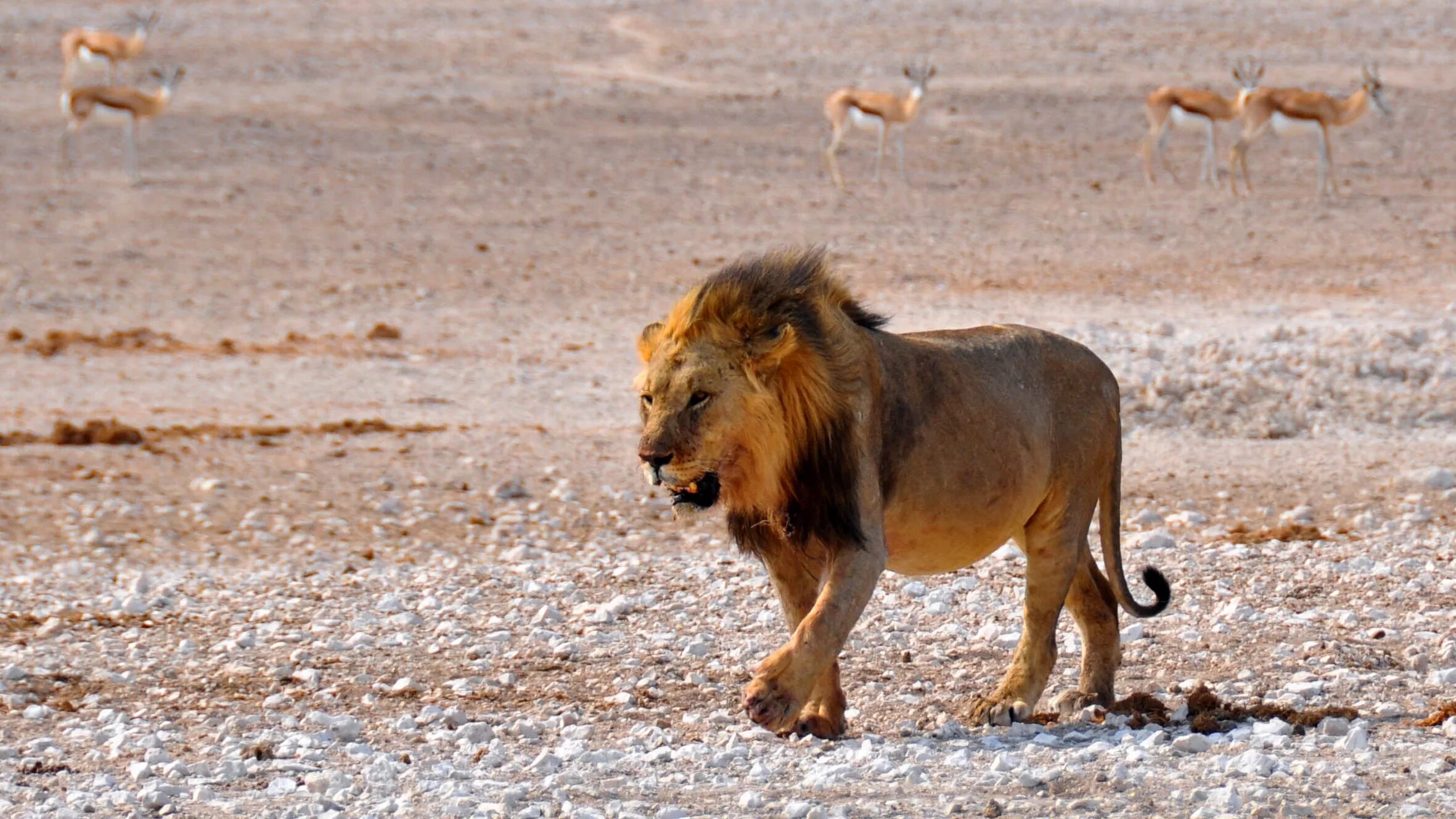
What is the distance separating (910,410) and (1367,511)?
4793mm

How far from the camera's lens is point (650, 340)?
574 centimetres

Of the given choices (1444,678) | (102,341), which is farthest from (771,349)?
(102,341)

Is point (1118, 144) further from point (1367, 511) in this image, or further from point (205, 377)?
point (1367, 511)

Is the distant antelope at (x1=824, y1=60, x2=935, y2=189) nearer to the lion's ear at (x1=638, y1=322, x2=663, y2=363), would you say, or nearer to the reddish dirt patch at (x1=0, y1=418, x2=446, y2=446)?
the reddish dirt patch at (x1=0, y1=418, x2=446, y2=446)

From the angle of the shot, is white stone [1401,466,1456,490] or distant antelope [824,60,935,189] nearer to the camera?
white stone [1401,466,1456,490]

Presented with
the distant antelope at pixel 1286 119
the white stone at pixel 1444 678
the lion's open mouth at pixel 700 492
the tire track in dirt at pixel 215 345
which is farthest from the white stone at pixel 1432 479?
the distant antelope at pixel 1286 119

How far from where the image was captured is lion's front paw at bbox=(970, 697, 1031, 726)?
611 centimetres

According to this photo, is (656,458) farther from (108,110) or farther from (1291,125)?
(108,110)

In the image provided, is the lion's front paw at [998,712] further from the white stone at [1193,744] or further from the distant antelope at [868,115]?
the distant antelope at [868,115]

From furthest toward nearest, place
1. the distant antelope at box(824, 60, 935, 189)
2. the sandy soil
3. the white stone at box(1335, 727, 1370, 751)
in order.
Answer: the distant antelope at box(824, 60, 935, 189)
the sandy soil
the white stone at box(1335, 727, 1370, 751)

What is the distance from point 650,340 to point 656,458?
604mm

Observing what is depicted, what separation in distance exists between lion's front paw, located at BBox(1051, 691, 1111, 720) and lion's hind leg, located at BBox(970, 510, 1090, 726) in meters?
0.15

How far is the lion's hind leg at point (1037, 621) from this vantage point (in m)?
6.18

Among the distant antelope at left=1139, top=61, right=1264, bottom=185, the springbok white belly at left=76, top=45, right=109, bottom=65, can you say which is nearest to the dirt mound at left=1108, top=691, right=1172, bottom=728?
the distant antelope at left=1139, top=61, right=1264, bottom=185
